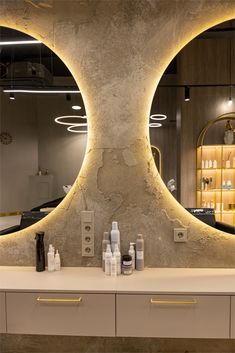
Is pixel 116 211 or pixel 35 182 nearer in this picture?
pixel 116 211

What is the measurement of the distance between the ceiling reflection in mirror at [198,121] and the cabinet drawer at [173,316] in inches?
22.3

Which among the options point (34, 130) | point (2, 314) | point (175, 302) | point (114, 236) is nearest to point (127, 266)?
point (114, 236)

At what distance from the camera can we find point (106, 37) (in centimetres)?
175

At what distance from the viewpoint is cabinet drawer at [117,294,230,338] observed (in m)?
1.41

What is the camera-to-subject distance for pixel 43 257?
174 cm

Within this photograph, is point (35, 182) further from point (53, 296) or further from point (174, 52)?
point (174, 52)

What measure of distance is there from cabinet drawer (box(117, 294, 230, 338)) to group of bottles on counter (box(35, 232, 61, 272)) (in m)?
0.53

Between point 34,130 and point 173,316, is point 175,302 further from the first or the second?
point 34,130

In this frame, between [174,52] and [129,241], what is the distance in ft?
4.37

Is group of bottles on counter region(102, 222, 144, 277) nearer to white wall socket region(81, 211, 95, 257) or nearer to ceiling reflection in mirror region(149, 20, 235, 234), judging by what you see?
white wall socket region(81, 211, 95, 257)

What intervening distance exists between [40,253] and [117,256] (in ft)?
1.73

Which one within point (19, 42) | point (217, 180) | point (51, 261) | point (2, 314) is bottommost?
point (2, 314)

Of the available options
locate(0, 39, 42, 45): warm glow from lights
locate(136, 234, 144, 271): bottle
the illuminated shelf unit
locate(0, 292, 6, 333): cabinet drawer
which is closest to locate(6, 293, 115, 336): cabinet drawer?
locate(0, 292, 6, 333): cabinet drawer

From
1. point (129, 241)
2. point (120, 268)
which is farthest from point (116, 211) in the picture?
point (120, 268)
